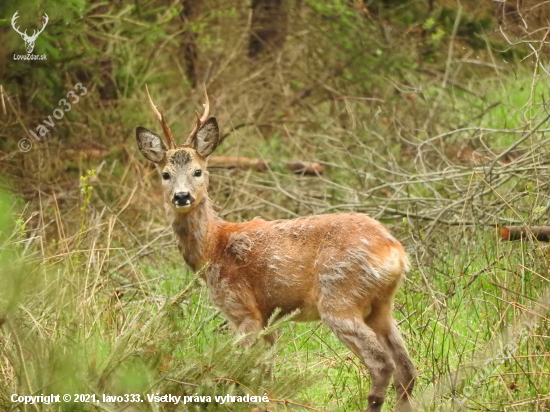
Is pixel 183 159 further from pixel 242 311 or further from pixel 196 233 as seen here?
pixel 242 311

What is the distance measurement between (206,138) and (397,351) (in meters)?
2.38

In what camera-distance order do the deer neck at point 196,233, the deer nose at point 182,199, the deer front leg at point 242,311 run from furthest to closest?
the deer neck at point 196,233 → the deer nose at point 182,199 → the deer front leg at point 242,311

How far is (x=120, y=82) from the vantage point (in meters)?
12.2

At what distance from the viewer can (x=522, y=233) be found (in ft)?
22.9

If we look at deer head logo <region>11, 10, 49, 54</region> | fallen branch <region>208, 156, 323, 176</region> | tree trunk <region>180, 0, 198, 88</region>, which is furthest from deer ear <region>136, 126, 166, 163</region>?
tree trunk <region>180, 0, 198, 88</region>

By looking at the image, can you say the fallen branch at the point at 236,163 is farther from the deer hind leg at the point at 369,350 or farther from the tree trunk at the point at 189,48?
the deer hind leg at the point at 369,350

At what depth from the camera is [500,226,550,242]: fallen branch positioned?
6957mm

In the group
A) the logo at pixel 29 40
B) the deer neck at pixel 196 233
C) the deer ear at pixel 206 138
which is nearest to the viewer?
the deer neck at pixel 196 233

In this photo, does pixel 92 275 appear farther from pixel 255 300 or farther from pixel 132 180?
pixel 132 180

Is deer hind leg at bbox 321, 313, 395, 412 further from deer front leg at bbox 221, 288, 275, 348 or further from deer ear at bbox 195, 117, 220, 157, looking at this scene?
deer ear at bbox 195, 117, 220, 157

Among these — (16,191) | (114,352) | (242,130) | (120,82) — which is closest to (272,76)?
(242,130)

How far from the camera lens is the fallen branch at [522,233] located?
22.8ft

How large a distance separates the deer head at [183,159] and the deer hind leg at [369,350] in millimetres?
1646

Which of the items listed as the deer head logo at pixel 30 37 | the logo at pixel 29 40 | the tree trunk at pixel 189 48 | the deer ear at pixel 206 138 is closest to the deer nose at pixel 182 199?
the deer ear at pixel 206 138
